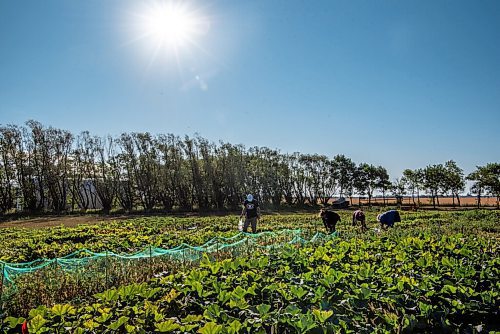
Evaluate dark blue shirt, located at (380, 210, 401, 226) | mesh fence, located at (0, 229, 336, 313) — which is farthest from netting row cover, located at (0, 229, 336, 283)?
dark blue shirt, located at (380, 210, 401, 226)

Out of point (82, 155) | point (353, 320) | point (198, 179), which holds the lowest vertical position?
point (353, 320)

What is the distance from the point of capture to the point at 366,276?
14.8ft

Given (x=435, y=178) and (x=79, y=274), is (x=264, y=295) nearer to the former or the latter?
(x=79, y=274)

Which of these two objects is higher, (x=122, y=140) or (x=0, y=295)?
(x=122, y=140)

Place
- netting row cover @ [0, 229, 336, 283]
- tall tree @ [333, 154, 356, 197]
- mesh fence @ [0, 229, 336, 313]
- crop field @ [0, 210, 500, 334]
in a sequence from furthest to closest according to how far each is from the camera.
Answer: tall tree @ [333, 154, 356, 197]
netting row cover @ [0, 229, 336, 283]
mesh fence @ [0, 229, 336, 313]
crop field @ [0, 210, 500, 334]

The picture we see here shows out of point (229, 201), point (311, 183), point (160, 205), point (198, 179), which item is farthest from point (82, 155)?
point (311, 183)

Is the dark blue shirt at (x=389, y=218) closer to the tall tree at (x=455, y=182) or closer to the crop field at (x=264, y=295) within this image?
the crop field at (x=264, y=295)

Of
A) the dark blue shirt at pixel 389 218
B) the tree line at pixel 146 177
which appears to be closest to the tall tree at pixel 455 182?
the tree line at pixel 146 177

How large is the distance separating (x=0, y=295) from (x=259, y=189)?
1464 inches

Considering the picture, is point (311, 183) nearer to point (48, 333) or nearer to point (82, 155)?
point (82, 155)

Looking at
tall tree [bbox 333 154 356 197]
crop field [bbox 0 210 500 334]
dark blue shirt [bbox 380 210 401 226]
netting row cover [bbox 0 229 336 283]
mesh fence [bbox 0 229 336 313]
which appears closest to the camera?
crop field [bbox 0 210 500 334]

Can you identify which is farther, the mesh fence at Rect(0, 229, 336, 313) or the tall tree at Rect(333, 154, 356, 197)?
the tall tree at Rect(333, 154, 356, 197)

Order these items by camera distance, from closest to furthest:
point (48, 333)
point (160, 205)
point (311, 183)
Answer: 1. point (48, 333)
2. point (160, 205)
3. point (311, 183)

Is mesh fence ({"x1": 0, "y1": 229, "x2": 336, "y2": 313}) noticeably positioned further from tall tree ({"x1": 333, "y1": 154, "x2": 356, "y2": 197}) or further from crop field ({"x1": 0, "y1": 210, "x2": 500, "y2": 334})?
tall tree ({"x1": 333, "y1": 154, "x2": 356, "y2": 197})
